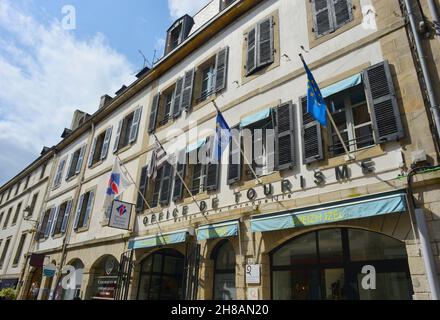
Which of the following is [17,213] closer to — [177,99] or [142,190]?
[142,190]

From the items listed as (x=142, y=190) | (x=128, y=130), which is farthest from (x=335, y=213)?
(x=128, y=130)

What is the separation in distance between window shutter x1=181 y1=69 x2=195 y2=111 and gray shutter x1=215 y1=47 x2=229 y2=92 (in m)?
1.17

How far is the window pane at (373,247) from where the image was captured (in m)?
5.02

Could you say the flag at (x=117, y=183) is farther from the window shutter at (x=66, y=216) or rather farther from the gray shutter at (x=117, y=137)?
the window shutter at (x=66, y=216)

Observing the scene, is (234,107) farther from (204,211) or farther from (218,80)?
(204,211)

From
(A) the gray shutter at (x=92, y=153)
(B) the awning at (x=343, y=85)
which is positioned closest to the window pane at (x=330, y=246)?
(B) the awning at (x=343, y=85)

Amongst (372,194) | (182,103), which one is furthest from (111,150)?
(372,194)

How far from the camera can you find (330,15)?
7328mm

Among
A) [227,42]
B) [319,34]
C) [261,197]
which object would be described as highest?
[227,42]

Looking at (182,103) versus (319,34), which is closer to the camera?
(319,34)

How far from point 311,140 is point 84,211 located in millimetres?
11124

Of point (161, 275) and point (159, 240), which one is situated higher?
point (159, 240)

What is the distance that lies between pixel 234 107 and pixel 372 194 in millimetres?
4569
